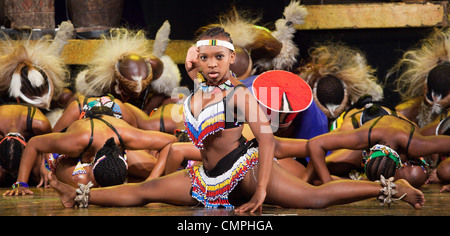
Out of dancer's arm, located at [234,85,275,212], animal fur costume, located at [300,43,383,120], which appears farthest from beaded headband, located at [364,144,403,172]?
animal fur costume, located at [300,43,383,120]

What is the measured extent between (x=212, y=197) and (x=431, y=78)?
8.72 feet

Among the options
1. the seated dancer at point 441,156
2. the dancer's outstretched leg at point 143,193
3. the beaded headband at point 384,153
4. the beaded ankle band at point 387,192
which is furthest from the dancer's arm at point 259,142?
the seated dancer at point 441,156

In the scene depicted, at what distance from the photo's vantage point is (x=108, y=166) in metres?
3.33

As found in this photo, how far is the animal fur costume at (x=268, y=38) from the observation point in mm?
4727

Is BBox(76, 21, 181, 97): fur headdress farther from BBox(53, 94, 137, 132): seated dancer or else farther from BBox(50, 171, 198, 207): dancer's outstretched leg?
BBox(50, 171, 198, 207): dancer's outstretched leg

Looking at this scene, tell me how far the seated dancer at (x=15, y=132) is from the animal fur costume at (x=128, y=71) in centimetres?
61

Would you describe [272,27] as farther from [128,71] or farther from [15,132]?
[15,132]

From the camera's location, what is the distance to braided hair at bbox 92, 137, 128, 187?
3336 mm

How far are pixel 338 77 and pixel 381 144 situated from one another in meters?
1.60

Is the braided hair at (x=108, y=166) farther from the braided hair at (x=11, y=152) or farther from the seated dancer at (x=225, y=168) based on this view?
the braided hair at (x=11, y=152)

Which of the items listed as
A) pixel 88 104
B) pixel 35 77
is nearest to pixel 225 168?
pixel 88 104
